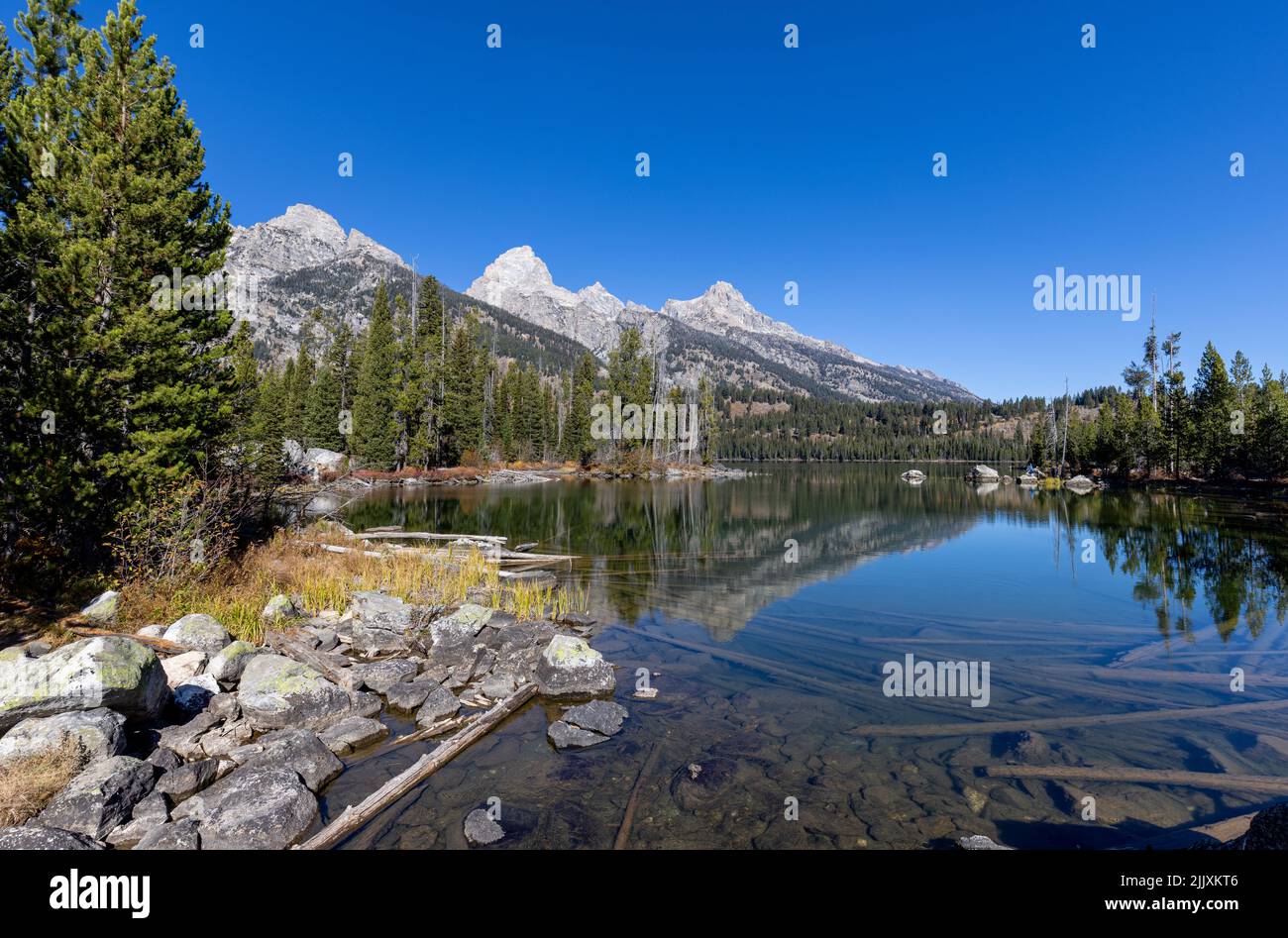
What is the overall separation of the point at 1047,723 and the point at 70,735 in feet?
52.0

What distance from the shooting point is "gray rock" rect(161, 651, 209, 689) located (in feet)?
35.2

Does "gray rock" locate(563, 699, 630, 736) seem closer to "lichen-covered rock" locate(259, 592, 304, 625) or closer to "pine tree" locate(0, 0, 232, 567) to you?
"lichen-covered rock" locate(259, 592, 304, 625)

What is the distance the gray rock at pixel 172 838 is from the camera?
21.4 ft

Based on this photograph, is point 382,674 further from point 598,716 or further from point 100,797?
point 100,797

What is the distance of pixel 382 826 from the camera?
7.48 meters

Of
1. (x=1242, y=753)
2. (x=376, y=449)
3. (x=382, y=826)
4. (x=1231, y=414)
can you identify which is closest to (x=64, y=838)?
(x=382, y=826)

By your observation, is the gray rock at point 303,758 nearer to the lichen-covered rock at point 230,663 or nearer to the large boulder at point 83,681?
the large boulder at point 83,681

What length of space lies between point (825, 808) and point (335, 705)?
8727 millimetres

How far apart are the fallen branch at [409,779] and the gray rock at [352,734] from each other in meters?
1.39

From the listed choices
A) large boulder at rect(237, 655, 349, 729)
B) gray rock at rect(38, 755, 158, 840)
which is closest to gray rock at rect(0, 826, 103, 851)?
gray rock at rect(38, 755, 158, 840)

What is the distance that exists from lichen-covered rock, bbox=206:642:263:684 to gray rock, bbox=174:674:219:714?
277 millimetres

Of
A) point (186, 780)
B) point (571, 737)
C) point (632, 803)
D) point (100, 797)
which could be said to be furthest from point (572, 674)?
point (100, 797)

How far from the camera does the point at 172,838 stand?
6.59m

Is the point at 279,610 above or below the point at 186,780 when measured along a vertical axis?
above
